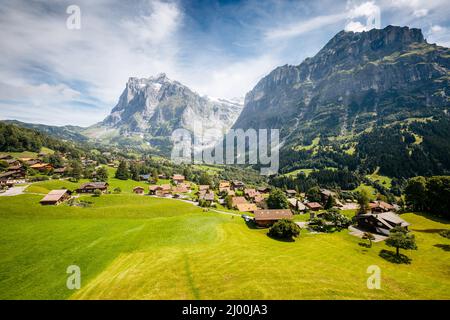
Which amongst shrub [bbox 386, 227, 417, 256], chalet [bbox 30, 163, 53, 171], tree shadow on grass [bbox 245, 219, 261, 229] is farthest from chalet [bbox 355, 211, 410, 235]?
chalet [bbox 30, 163, 53, 171]

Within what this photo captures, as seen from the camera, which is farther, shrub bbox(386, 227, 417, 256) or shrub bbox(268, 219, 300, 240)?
shrub bbox(268, 219, 300, 240)

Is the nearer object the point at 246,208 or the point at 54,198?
the point at 54,198

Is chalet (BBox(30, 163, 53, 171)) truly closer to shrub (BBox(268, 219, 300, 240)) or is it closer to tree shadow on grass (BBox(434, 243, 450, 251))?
shrub (BBox(268, 219, 300, 240))

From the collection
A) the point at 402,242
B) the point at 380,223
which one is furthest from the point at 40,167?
the point at 380,223

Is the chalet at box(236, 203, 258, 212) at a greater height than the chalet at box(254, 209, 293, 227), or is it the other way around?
the chalet at box(254, 209, 293, 227)

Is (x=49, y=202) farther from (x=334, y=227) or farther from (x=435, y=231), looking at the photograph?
(x=435, y=231)

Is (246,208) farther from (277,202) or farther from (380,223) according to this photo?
(380,223)
